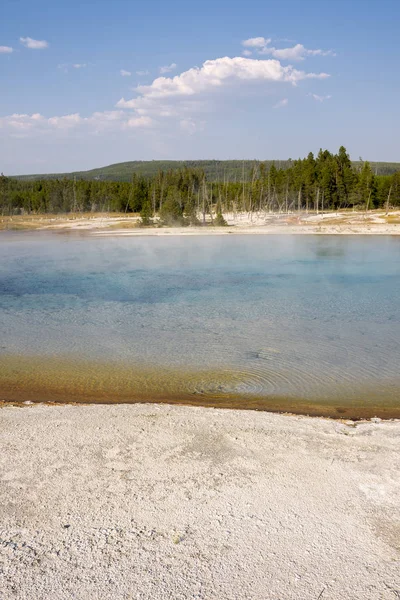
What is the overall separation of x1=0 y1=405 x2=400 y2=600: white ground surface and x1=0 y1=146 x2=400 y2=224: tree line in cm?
4463

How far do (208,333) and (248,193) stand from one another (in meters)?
54.2

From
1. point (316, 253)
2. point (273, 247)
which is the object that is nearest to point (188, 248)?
point (273, 247)

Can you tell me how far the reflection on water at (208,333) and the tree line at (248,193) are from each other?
29248 millimetres

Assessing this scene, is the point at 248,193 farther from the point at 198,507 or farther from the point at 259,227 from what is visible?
the point at 198,507

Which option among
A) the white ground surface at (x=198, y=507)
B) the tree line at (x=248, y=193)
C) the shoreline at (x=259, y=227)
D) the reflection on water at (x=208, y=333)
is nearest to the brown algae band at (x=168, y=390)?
the reflection on water at (x=208, y=333)

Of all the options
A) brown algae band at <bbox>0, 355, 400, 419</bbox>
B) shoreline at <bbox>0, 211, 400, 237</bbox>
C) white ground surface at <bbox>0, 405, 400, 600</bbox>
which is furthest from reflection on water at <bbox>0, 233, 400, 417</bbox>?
shoreline at <bbox>0, 211, 400, 237</bbox>

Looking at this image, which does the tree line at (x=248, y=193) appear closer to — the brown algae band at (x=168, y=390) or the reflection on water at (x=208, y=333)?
the reflection on water at (x=208, y=333)

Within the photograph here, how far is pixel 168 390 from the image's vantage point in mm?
8383

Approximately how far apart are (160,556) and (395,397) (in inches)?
201

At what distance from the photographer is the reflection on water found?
8.39 meters

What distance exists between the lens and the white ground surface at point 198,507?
3.92 m

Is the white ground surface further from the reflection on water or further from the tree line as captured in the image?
the tree line

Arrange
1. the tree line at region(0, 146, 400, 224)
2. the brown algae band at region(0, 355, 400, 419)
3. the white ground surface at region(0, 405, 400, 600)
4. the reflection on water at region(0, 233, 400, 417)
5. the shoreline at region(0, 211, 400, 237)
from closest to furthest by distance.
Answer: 1. the white ground surface at region(0, 405, 400, 600)
2. the brown algae band at region(0, 355, 400, 419)
3. the reflection on water at region(0, 233, 400, 417)
4. the shoreline at region(0, 211, 400, 237)
5. the tree line at region(0, 146, 400, 224)

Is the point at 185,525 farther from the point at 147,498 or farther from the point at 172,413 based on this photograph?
the point at 172,413
